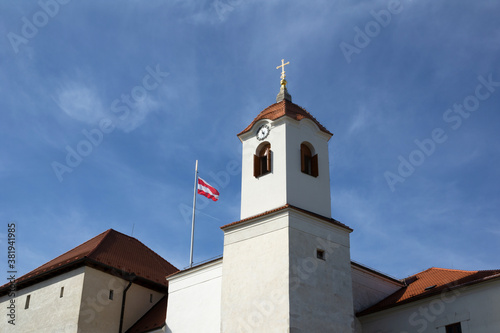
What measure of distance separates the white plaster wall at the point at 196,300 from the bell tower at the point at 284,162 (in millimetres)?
3236

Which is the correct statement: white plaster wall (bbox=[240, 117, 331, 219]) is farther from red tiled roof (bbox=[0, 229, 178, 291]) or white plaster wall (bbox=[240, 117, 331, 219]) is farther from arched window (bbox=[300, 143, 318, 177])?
red tiled roof (bbox=[0, 229, 178, 291])

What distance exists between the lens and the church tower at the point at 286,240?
21.7 meters

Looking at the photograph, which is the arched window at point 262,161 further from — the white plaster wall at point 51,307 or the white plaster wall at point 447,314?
the white plaster wall at point 51,307

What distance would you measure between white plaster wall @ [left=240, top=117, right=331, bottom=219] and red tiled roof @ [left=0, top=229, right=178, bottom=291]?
8590 millimetres

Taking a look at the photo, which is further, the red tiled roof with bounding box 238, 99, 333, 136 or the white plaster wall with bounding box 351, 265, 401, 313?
the red tiled roof with bounding box 238, 99, 333, 136

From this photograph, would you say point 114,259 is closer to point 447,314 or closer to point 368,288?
point 368,288

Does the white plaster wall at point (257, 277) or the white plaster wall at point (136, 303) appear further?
the white plaster wall at point (136, 303)

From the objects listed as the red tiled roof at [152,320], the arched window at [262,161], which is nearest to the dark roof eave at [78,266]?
the red tiled roof at [152,320]

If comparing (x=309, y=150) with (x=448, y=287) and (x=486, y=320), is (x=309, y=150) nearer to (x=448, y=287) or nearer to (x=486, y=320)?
(x=448, y=287)

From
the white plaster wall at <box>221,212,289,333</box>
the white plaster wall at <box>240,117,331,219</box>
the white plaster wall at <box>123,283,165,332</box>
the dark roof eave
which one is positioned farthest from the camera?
the white plaster wall at <box>123,283,165,332</box>

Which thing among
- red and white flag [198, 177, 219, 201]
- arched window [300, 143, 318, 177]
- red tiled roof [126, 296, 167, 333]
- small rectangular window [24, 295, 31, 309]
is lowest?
red tiled roof [126, 296, 167, 333]

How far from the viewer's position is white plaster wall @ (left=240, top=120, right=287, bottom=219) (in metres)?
24.0

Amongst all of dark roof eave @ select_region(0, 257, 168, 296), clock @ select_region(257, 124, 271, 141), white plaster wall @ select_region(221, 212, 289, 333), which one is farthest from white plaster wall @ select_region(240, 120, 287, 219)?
dark roof eave @ select_region(0, 257, 168, 296)

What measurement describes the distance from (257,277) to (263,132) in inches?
255
